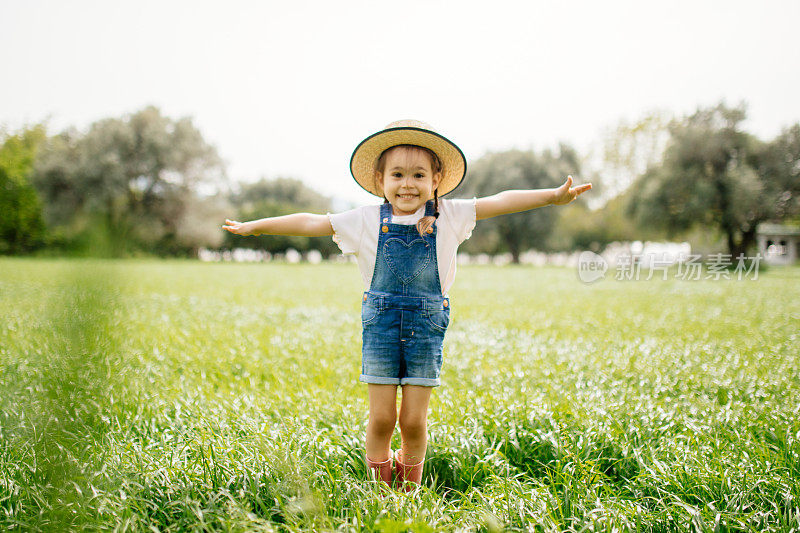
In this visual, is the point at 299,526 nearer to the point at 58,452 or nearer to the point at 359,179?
the point at 58,452

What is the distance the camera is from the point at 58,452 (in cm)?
93

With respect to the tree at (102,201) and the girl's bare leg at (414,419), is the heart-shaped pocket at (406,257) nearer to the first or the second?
the girl's bare leg at (414,419)

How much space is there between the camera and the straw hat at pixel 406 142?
7.96 ft

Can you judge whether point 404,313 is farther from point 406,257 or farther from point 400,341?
point 406,257

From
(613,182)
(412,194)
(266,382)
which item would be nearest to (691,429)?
(412,194)

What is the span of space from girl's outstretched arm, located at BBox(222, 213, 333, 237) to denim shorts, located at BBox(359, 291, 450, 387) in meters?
0.45

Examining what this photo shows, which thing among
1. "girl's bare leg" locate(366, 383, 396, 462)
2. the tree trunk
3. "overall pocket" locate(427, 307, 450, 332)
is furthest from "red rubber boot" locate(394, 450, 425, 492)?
the tree trunk

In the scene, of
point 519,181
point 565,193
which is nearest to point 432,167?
point 565,193

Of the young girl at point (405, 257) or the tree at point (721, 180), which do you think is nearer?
the young girl at point (405, 257)

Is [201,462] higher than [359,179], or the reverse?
[359,179]

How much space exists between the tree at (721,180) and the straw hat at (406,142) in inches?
1272

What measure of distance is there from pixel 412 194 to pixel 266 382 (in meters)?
2.43

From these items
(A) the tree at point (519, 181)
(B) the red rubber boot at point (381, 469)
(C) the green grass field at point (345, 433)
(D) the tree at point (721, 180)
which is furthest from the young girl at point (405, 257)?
(A) the tree at point (519, 181)

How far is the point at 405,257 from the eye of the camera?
2432mm
